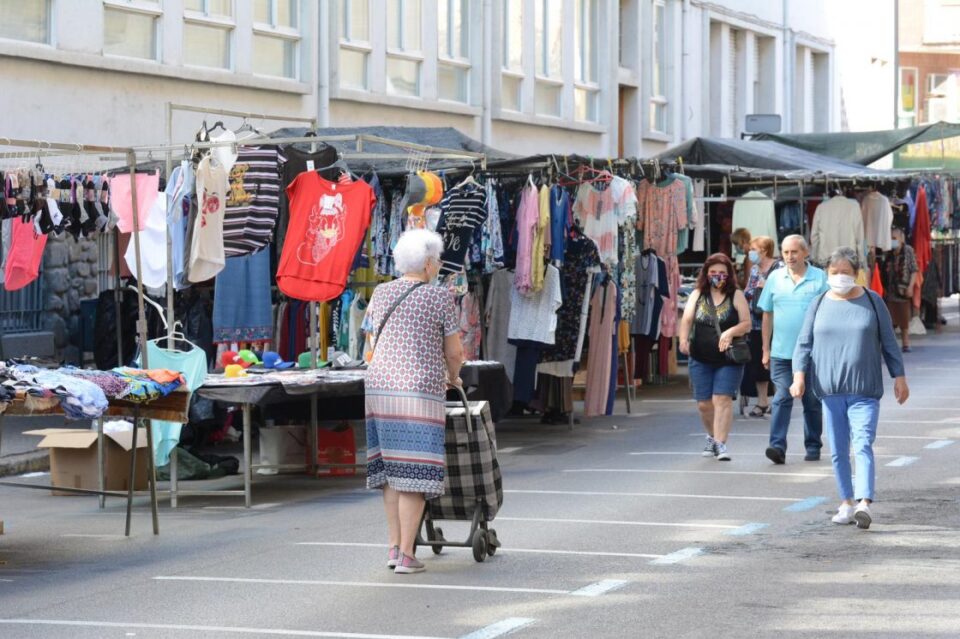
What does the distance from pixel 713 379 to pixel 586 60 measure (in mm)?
18442

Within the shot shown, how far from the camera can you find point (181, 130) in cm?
2064

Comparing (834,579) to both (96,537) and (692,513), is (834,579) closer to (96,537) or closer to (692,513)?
(692,513)

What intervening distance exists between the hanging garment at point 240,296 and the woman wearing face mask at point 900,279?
1363 cm

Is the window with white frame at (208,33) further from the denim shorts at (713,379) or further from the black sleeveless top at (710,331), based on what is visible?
the denim shorts at (713,379)

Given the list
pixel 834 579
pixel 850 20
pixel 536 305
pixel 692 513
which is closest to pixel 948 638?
pixel 834 579

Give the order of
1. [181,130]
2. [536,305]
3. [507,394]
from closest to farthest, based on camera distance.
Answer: [507,394], [536,305], [181,130]

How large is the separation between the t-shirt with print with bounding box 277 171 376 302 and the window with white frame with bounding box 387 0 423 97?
11.8 m

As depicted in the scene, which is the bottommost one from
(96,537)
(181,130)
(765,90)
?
(96,537)

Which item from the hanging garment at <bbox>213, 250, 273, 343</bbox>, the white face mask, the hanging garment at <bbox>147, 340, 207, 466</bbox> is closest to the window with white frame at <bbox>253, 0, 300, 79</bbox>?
the hanging garment at <bbox>213, 250, 273, 343</bbox>

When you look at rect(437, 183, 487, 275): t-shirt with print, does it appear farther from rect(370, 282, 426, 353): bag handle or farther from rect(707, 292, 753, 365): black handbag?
rect(370, 282, 426, 353): bag handle

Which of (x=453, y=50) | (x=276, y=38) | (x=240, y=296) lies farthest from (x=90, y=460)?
(x=453, y=50)

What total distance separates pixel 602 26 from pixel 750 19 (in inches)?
283

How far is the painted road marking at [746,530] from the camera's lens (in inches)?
420

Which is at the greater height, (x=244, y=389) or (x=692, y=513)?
(x=244, y=389)
